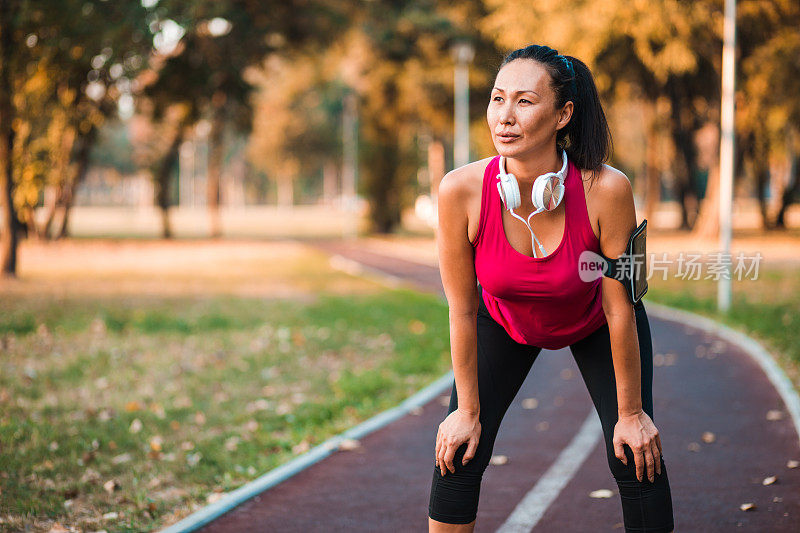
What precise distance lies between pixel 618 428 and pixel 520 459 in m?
3.16

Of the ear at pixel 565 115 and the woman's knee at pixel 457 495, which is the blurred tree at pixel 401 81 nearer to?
the ear at pixel 565 115

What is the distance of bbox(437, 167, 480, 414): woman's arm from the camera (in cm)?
277

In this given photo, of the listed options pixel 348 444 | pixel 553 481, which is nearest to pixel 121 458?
pixel 348 444

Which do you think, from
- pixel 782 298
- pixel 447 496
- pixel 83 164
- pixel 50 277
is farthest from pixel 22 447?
pixel 83 164

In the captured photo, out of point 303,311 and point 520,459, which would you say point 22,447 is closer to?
point 520,459

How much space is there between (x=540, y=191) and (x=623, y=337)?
0.54m

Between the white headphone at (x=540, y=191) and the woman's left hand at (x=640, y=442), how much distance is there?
63 centimetres

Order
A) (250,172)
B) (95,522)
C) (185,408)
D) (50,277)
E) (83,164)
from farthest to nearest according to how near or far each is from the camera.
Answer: (250,172)
(83,164)
(50,277)
(185,408)
(95,522)

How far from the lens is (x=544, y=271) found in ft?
8.93

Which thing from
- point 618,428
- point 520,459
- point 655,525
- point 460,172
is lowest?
point 520,459

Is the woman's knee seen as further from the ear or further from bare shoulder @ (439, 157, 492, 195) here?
the ear

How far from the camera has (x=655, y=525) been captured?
281cm

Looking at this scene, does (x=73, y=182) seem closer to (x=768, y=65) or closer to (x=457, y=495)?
(x=768, y=65)

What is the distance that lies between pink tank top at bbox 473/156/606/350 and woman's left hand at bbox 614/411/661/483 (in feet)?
1.10
